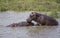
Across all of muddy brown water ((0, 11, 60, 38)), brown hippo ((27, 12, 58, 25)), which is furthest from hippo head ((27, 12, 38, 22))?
muddy brown water ((0, 11, 60, 38))

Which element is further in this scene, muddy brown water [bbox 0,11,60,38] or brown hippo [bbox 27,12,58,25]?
brown hippo [bbox 27,12,58,25]

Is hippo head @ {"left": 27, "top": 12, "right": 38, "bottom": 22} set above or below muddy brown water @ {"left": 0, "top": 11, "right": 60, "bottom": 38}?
above

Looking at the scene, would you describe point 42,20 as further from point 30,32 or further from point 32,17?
point 30,32

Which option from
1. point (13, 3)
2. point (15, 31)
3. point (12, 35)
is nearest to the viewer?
point (12, 35)

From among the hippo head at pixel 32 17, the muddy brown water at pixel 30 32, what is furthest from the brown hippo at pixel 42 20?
the muddy brown water at pixel 30 32

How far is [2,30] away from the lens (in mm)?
15672

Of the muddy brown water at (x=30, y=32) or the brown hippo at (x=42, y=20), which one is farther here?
the brown hippo at (x=42, y=20)

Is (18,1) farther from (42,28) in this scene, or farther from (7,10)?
(42,28)

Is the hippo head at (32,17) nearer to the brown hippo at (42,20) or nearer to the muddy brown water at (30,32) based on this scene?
the brown hippo at (42,20)

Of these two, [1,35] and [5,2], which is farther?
[5,2]

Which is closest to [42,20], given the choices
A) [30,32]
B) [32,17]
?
[32,17]

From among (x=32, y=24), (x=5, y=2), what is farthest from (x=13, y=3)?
(x=32, y=24)

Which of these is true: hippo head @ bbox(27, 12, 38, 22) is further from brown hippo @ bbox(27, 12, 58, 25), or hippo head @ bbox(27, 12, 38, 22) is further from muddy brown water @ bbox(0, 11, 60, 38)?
muddy brown water @ bbox(0, 11, 60, 38)

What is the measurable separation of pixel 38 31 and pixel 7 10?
10.7m
